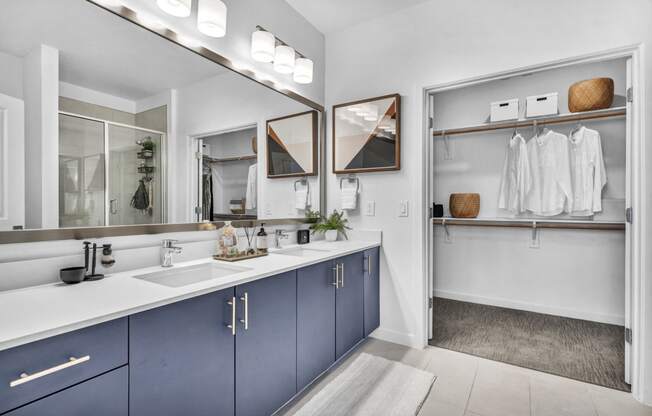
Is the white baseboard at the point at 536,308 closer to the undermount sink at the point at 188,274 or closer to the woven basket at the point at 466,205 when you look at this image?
the woven basket at the point at 466,205

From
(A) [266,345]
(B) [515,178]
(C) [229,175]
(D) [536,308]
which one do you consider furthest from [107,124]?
(D) [536,308]

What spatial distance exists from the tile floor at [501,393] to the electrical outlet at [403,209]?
107 centimetres

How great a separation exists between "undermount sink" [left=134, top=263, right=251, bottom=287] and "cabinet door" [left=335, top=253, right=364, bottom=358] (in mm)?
718

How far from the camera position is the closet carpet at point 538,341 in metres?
2.27

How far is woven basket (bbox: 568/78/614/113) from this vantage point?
104 inches

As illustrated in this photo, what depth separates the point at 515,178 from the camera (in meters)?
3.37

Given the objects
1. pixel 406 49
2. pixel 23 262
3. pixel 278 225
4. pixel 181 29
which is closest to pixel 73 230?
pixel 23 262

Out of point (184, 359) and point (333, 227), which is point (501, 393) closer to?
point (333, 227)

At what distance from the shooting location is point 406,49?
263cm

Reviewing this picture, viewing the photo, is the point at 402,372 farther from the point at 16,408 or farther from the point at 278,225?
the point at 16,408

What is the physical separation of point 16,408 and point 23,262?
65cm

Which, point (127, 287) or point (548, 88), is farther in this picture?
point (548, 88)

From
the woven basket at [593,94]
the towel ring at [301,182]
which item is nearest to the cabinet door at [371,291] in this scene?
the towel ring at [301,182]

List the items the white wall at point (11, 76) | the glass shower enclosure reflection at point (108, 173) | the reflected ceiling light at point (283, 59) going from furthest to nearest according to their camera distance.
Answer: the reflected ceiling light at point (283, 59) < the glass shower enclosure reflection at point (108, 173) < the white wall at point (11, 76)
